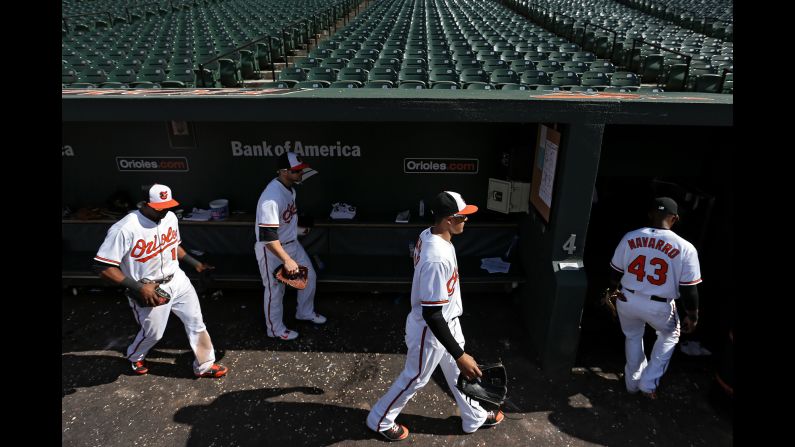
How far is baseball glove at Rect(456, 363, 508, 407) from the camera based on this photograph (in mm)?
3105

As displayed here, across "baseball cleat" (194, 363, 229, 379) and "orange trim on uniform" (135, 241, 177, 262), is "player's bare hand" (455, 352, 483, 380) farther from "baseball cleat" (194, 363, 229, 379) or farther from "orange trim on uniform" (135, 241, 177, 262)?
"orange trim on uniform" (135, 241, 177, 262)

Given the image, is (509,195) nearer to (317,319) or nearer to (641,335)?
(641,335)

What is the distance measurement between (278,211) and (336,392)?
5.94ft

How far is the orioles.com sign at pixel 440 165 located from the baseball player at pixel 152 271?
2.80 meters

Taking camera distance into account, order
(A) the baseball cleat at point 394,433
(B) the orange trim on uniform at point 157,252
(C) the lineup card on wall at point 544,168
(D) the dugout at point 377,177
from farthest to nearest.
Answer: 1. (D) the dugout at point 377,177
2. (C) the lineup card on wall at point 544,168
3. (B) the orange trim on uniform at point 157,252
4. (A) the baseball cleat at point 394,433

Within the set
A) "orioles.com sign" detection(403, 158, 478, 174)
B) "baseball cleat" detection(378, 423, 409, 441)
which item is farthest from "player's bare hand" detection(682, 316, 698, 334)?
"orioles.com sign" detection(403, 158, 478, 174)

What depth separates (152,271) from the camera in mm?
3795

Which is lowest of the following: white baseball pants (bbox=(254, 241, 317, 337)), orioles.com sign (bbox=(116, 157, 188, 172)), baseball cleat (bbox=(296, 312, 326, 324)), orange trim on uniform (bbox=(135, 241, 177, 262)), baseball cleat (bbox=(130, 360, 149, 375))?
baseball cleat (bbox=(130, 360, 149, 375))

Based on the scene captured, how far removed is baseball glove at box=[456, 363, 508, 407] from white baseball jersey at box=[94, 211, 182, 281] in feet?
9.18

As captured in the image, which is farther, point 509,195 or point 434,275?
point 509,195

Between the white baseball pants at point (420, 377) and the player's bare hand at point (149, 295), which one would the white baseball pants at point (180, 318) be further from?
the white baseball pants at point (420, 377)

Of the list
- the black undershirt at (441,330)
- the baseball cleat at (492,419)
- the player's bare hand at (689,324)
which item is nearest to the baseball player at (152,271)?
the black undershirt at (441,330)

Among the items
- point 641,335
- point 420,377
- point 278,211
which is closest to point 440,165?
point 278,211

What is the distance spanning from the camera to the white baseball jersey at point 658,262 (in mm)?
3492
